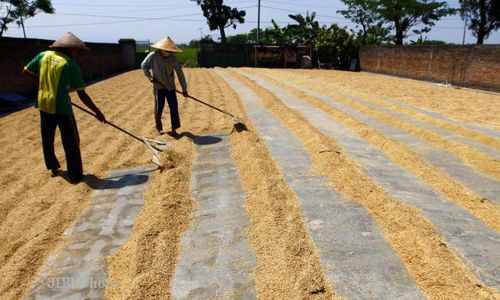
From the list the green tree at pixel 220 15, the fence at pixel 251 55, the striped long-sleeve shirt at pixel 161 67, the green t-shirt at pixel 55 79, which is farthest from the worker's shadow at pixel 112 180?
the green tree at pixel 220 15

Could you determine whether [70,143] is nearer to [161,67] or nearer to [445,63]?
[161,67]

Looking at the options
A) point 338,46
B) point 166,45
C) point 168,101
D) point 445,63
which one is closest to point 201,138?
point 168,101

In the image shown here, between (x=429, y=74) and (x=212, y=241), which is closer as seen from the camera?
(x=212, y=241)

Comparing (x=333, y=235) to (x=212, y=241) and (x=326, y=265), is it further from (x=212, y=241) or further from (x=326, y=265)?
(x=212, y=241)

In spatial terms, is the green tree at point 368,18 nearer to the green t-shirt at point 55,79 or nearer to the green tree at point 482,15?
the green tree at point 482,15

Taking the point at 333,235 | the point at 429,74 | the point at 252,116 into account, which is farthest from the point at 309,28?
the point at 333,235

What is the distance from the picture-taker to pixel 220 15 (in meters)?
40.8

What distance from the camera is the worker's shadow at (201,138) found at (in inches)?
228

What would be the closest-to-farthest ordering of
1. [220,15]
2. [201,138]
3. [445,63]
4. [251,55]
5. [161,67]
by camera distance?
1. [161,67]
2. [201,138]
3. [445,63]
4. [251,55]
5. [220,15]

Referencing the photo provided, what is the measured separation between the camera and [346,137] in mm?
5891

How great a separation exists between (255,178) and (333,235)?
1.38 m

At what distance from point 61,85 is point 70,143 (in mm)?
611

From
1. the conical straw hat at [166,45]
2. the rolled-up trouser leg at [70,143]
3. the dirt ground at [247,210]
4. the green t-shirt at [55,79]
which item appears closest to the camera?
the dirt ground at [247,210]

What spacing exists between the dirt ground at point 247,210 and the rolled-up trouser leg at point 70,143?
0.19 meters
